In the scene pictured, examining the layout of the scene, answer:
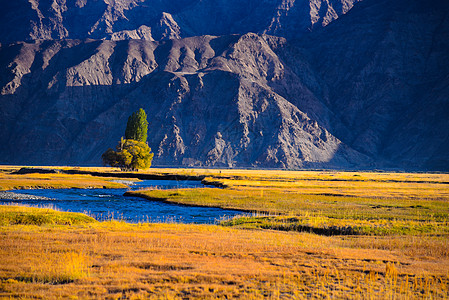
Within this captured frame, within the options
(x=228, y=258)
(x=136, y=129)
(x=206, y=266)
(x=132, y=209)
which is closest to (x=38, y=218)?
(x=132, y=209)

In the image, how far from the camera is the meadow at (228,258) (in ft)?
61.5

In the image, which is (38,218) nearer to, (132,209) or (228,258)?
(132,209)

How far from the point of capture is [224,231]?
111 ft

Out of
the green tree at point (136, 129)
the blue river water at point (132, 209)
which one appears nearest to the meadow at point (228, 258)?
the blue river water at point (132, 209)

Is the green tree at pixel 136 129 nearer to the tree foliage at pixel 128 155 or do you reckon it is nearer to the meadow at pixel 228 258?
the tree foliage at pixel 128 155

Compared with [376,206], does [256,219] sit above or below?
below

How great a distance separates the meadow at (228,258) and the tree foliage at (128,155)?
287 feet

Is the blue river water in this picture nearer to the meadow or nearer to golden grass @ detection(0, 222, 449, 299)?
the meadow

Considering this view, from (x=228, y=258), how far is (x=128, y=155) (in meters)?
104

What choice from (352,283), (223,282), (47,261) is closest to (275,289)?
(223,282)

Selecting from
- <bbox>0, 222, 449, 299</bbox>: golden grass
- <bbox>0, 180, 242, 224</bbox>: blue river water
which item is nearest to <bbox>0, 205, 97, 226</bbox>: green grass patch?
<bbox>0, 222, 449, 299</bbox>: golden grass

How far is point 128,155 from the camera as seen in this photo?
125 meters

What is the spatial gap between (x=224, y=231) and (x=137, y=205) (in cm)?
2468

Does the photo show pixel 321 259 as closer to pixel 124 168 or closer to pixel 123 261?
pixel 123 261
